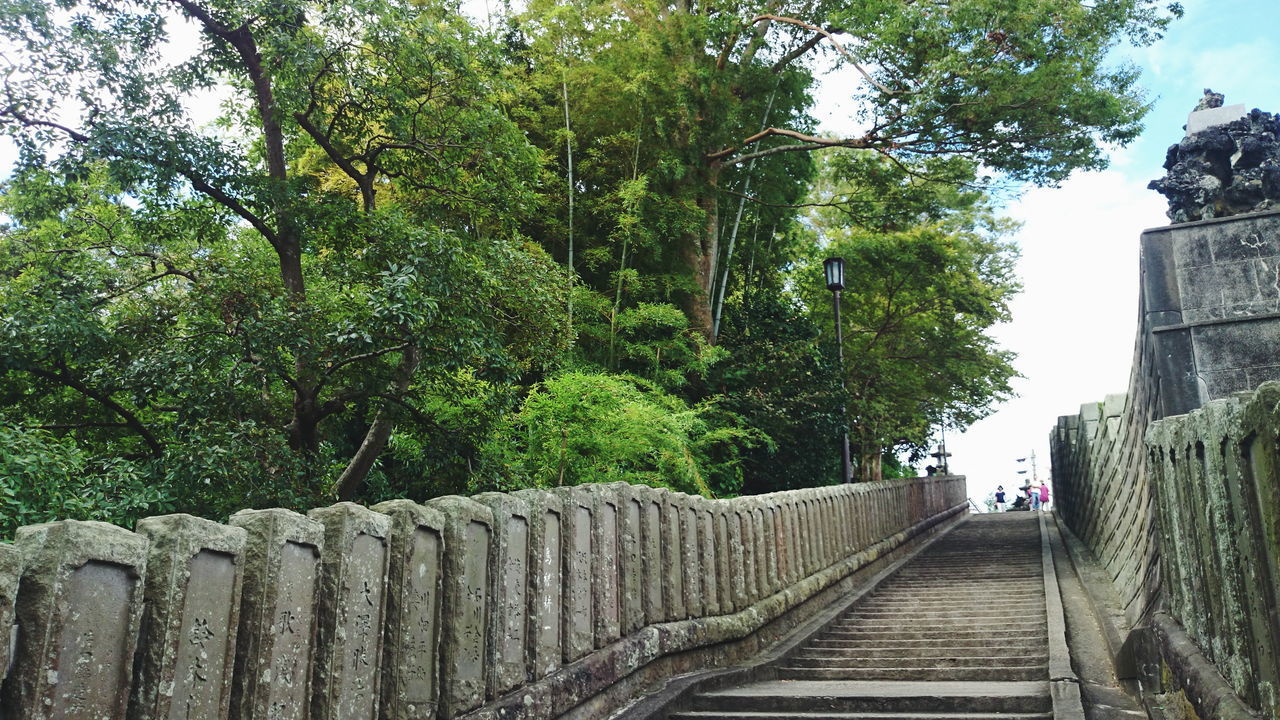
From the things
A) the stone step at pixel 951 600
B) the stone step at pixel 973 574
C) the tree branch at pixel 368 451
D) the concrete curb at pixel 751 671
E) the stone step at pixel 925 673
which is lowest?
the stone step at pixel 925 673

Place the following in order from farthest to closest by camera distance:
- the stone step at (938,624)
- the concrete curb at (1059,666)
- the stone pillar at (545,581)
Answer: the stone step at (938,624) < the concrete curb at (1059,666) < the stone pillar at (545,581)

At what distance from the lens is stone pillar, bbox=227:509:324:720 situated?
3.16 m

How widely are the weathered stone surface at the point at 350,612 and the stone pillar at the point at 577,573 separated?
5.43 ft

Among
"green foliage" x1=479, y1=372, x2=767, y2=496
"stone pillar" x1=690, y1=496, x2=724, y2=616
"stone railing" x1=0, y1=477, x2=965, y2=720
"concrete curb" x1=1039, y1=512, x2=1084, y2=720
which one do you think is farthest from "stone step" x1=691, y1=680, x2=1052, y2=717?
"green foliage" x1=479, y1=372, x2=767, y2=496

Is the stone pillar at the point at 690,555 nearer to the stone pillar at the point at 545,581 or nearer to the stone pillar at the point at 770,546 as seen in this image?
the stone pillar at the point at 770,546

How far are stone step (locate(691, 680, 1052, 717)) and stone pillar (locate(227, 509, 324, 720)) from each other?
3.65 meters

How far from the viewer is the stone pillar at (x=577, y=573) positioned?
17.7ft

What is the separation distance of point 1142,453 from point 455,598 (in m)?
7.40

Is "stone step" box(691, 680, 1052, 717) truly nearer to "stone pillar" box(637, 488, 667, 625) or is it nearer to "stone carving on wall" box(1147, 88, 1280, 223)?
"stone pillar" box(637, 488, 667, 625)

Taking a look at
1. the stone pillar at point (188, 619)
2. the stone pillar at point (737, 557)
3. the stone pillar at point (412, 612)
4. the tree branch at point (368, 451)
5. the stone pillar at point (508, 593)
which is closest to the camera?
the stone pillar at point (188, 619)

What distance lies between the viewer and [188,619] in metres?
2.91

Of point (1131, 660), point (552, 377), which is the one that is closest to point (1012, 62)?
point (552, 377)

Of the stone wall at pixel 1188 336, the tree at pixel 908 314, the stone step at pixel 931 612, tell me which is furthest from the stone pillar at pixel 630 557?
the tree at pixel 908 314

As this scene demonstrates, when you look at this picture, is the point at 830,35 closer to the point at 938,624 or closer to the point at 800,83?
the point at 800,83
